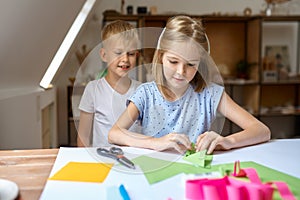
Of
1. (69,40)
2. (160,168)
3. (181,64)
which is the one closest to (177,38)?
(181,64)

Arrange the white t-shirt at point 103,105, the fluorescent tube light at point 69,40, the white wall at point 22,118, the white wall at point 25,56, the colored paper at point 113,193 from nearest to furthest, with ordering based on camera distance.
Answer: the colored paper at point 113,193 → the white t-shirt at point 103,105 → the white wall at point 25,56 → the white wall at point 22,118 → the fluorescent tube light at point 69,40

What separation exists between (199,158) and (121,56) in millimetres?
285

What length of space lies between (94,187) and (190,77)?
332mm

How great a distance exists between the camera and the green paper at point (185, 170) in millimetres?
519

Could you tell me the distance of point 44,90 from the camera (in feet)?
6.78

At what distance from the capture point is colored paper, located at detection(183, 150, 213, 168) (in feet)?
1.96

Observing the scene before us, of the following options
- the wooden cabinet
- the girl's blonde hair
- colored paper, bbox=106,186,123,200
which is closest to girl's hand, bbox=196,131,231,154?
the girl's blonde hair

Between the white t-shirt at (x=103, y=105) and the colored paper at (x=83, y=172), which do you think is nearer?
the colored paper at (x=83, y=172)

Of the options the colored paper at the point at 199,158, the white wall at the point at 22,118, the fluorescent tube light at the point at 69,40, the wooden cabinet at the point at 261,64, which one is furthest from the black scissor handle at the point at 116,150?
the wooden cabinet at the point at 261,64

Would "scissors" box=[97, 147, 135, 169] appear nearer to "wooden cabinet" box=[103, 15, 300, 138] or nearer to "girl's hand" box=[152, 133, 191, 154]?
"girl's hand" box=[152, 133, 191, 154]

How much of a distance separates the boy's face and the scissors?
17 centimetres

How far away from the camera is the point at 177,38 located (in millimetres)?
653

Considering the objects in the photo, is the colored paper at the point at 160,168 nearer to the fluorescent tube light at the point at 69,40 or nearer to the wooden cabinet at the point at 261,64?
the fluorescent tube light at the point at 69,40

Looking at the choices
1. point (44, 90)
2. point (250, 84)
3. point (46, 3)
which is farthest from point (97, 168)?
point (250, 84)
